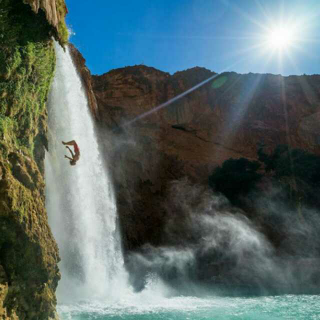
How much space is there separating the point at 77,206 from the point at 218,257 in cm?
1041

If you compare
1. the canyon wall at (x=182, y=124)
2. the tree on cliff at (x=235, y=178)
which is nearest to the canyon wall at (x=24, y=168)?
the canyon wall at (x=182, y=124)

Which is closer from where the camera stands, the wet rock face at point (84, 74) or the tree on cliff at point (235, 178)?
the wet rock face at point (84, 74)

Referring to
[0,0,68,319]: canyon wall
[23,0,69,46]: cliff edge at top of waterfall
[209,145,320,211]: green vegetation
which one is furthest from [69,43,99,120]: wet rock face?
[0,0,68,319]: canyon wall

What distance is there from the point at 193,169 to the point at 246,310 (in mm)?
22501

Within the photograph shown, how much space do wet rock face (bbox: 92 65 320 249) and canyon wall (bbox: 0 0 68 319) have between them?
1827cm

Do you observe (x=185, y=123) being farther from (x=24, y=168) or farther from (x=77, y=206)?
(x=24, y=168)

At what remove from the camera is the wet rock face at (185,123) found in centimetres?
2889

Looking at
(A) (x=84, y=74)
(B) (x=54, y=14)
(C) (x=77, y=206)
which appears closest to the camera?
(B) (x=54, y=14)

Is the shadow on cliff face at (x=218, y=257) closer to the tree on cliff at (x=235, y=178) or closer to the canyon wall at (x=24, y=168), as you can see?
the tree on cliff at (x=235, y=178)

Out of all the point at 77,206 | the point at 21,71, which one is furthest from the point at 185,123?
the point at 21,71

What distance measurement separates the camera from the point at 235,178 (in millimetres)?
28859

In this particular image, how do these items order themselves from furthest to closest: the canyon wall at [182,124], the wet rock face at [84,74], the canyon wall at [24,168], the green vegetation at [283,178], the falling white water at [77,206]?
the canyon wall at [182,124], the green vegetation at [283,178], the wet rock face at [84,74], the falling white water at [77,206], the canyon wall at [24,168]

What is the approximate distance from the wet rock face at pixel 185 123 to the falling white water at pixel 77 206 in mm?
7931

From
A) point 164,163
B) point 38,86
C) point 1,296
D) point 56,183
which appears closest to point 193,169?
point 164,163
